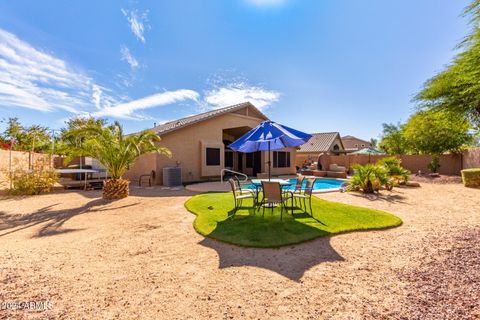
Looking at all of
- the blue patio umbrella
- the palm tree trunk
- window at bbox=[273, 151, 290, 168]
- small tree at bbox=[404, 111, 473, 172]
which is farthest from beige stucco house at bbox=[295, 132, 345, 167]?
the palm tree trunk

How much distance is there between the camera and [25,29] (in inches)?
395

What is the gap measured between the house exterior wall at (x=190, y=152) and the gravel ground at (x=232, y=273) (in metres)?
8.78

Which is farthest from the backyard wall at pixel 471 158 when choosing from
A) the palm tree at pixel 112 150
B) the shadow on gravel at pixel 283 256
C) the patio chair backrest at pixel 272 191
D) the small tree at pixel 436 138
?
the palm tree at pixel 112 150

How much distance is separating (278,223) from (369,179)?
7104 mm

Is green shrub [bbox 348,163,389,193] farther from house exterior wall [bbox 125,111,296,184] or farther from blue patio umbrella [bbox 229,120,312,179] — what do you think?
house exterior wall [bbox 125,111,296,184]

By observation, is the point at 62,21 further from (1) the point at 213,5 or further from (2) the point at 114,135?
(1) the point at 213,5

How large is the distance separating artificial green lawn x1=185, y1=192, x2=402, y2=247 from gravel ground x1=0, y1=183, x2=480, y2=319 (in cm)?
29

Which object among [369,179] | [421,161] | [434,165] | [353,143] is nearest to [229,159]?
[369,179]

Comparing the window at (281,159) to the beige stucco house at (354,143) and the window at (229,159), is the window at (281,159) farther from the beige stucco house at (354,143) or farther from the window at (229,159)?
the beige stucco house at (354,143)

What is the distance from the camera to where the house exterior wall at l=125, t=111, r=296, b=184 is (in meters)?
14.4

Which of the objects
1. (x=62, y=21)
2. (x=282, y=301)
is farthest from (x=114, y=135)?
(x=282, y=301)

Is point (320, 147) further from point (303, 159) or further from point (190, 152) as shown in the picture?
point (190, 152)

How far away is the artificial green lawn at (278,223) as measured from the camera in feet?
15.7

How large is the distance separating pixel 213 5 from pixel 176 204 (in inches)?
400
